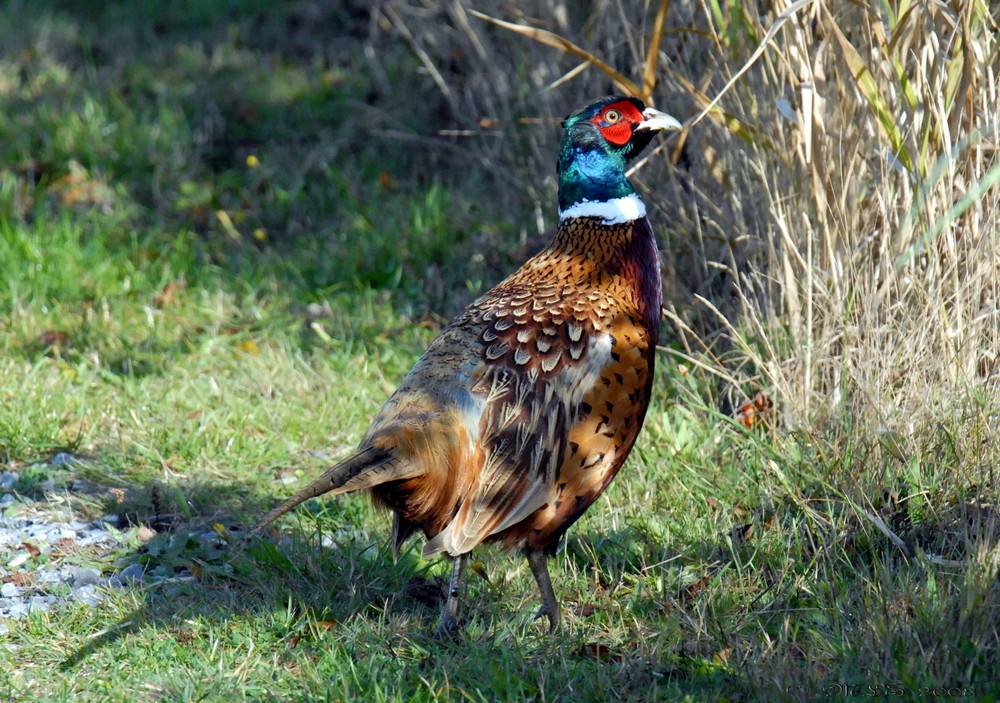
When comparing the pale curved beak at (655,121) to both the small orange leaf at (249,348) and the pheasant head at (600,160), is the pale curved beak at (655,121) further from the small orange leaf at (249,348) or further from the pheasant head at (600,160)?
the small orange leaf at (249,348)

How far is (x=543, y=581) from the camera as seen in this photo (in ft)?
10.0

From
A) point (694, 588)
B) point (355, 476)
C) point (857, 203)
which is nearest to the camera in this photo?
point (355, 476)

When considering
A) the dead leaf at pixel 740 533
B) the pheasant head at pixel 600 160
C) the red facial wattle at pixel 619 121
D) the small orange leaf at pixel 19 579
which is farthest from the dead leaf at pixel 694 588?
the small orange leaf at pixel 19 579

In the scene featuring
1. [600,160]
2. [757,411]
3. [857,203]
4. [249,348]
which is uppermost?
[600,160]

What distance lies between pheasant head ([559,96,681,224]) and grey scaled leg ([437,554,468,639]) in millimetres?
1047

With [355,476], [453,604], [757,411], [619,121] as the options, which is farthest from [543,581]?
[619,121]

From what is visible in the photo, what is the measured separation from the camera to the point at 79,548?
11.1 feet

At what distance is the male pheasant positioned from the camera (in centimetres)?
285

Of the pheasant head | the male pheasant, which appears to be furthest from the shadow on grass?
the pheasant head

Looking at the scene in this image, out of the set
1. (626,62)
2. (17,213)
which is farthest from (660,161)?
(17,213)

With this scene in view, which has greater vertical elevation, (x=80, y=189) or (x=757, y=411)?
(x=80, y=189)

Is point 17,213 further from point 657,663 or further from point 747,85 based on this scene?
point 657,663

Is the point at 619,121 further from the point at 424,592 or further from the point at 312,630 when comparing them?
the point at 312,630

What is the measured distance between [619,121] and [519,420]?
0.97 meters
